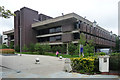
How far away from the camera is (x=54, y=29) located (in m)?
45.2

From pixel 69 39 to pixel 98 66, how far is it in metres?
28.9

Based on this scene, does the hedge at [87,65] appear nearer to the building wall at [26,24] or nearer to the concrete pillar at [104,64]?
the concrete pillar at [104,64]

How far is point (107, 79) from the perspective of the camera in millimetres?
6617

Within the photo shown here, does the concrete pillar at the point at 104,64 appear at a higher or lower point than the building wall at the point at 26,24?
lower

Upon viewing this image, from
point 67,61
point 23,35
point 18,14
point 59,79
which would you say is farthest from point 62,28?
point 59,79

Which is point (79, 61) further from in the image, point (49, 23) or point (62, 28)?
point (49, 23)

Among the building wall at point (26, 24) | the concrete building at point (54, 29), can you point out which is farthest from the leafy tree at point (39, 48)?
the building wall at point (26, 24)

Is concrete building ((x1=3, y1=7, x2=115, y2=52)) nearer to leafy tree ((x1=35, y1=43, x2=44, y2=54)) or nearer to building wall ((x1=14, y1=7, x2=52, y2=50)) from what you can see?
building wall ((x1=14, y1=7, x2=52, y2=50))

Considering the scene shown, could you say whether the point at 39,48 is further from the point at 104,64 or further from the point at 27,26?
the point at 104,64

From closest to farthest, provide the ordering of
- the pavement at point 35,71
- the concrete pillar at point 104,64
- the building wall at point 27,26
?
the pavement at point 35,71, the concrete pillar at point 104,64, the building wall at point 27,26

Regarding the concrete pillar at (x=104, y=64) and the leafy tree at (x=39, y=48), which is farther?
the leafy tree at (x=39, y=48)

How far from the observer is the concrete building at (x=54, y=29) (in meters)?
36.5

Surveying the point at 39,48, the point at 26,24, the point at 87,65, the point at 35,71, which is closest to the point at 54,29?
the point at 26,24

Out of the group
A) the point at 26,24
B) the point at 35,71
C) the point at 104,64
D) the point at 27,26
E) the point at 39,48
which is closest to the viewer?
the point at 104,64
